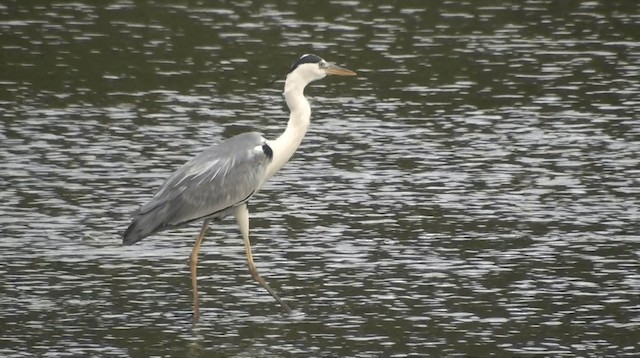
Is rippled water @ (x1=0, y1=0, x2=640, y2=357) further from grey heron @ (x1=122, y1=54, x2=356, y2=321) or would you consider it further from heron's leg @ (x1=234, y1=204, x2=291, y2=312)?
grey heron @ (x1=122, y1=54, x2=356, y2=321)

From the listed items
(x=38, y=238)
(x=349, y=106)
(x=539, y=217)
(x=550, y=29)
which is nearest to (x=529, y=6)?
(x=550, y=29)

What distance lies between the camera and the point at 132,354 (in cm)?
1070

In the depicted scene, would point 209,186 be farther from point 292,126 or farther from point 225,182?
point 292,126

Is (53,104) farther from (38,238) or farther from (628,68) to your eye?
(628,68)

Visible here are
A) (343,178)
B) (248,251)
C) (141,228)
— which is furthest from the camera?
(343,178)

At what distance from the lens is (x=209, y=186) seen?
12.2 meters

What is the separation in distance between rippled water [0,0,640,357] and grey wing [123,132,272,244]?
657mm

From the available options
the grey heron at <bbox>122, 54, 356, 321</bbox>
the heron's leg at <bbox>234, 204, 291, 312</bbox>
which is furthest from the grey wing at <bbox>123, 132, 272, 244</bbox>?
the heron's leg at <bbox>234, 204, 291, 312</bbox>

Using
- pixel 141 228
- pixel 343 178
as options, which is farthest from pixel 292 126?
pixel 343 178

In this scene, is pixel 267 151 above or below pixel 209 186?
above

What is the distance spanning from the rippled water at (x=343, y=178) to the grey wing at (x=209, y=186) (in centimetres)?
66

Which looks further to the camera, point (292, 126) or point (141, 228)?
point (292, 126)

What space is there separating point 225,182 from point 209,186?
13 centimetres

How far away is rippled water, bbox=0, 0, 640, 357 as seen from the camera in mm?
11492
